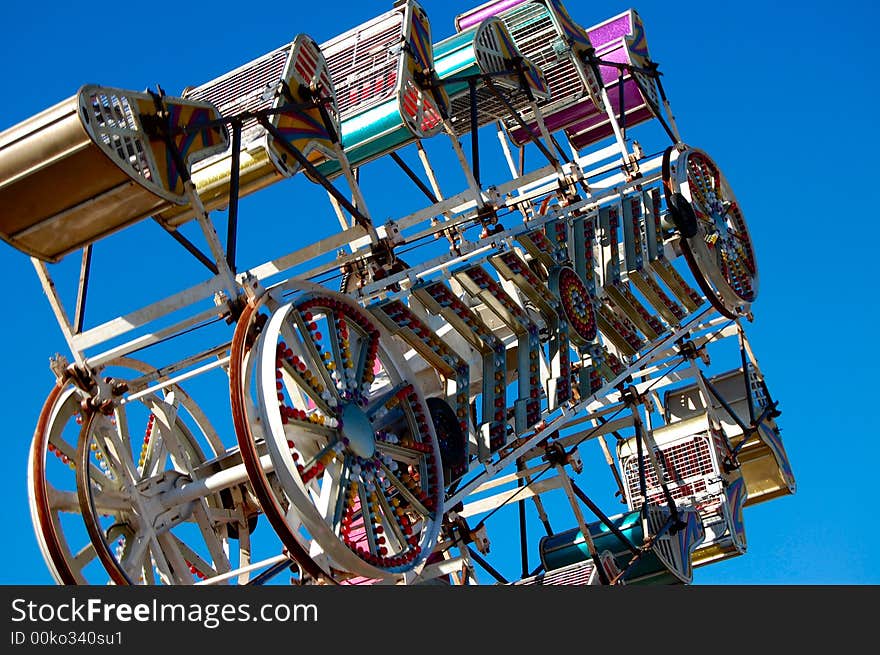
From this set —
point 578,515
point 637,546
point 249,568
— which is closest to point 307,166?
point 249,568

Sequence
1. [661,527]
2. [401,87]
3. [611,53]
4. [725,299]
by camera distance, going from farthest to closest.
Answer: [611,53]
[725,299]
[661,527]
[401,87]

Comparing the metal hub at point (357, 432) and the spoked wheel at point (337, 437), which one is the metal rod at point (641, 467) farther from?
the metal hub at point (357, 432)

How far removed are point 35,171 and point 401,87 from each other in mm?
6294

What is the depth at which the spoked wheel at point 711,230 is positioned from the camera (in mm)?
25406

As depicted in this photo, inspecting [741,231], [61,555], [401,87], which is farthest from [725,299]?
[61,555]

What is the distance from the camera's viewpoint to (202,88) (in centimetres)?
2175

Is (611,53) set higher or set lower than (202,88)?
higher

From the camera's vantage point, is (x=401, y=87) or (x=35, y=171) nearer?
(x=35, y=171)

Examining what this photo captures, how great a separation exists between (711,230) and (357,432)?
33.9 ft

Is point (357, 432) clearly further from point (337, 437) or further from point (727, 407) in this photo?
point (727, 407)

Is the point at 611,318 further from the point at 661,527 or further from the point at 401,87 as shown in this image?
the point at 401,87

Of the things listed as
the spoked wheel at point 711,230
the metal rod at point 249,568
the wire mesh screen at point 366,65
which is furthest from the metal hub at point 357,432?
the spoked wheel at point 711,230

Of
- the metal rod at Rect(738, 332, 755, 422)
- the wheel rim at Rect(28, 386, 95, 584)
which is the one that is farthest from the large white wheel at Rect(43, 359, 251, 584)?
the metal rod at Rect(738, 332, 755, 422)

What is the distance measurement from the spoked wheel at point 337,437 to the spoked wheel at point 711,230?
763 cm
